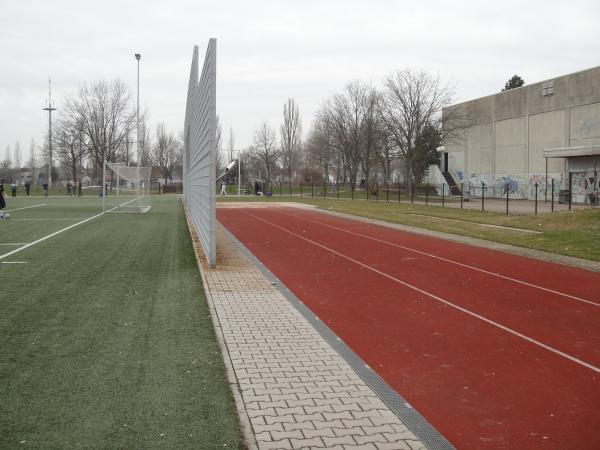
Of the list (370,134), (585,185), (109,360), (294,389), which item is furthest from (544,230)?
(370,134)

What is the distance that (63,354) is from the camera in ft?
20.8

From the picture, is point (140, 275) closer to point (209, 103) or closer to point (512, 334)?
point (209, 103)

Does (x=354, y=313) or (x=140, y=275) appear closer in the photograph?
(x=354, y=313)

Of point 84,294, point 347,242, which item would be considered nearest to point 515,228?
point 347,242

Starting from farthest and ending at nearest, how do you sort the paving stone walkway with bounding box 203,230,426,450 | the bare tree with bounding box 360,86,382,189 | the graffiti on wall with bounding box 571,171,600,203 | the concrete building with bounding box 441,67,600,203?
the bare tree with bounding box 360,86,382,189, the concrete building with bounding box 441,67,600,203, the graffiti on wall with bounding box 571,171,600,203, the paving stone walkway with bounding box 203,230,426,450

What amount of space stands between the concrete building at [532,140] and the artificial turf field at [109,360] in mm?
29995

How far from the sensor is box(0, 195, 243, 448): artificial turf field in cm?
438

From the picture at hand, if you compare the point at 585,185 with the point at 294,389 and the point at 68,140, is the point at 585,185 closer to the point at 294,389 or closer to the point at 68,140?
the point at 294,389

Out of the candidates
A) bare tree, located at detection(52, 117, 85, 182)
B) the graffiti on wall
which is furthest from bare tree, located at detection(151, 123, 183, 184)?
the graffiti on wall

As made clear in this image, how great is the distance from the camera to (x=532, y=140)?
4803 cm

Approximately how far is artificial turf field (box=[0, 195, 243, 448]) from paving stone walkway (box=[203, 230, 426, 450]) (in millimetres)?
213

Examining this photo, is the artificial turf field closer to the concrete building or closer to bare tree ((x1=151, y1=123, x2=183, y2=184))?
the concrete building

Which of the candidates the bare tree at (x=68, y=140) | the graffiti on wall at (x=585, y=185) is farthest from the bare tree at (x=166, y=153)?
the graffiti on wall at (x=585, y=185)

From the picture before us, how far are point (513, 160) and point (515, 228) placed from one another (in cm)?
2928
